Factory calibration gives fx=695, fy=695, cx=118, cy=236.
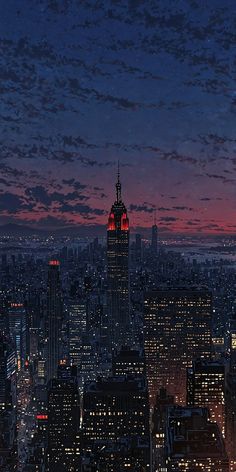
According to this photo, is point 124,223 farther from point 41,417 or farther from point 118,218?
point 41,417

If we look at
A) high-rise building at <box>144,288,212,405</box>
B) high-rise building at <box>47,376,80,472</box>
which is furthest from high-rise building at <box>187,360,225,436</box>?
high-rise building at <box>144,288,212,405</box>

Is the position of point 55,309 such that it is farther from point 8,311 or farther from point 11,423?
point 11,423

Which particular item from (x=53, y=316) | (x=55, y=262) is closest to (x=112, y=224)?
(x=53, y=316)

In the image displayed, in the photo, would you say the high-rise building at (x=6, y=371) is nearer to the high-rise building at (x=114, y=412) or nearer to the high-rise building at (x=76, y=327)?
the high-rise building at (x=76, y=327)

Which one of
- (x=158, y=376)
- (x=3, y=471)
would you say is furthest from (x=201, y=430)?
(x=158, y=376)

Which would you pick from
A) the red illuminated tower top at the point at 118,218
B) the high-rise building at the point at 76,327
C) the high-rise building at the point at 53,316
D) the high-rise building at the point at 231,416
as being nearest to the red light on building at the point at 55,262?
the high-rise building at the point at 53,316

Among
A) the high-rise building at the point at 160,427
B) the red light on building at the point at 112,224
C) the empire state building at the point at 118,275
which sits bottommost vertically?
the high-rise building at the point at 160,427

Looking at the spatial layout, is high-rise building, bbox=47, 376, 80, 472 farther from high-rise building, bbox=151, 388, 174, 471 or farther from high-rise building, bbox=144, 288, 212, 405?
high-rise building, bbox=144, 288, 212, 405
